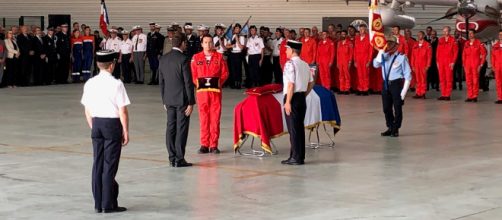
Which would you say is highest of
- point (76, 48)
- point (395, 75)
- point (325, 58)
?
point (395, 75)

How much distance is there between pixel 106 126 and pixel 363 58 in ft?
55.9

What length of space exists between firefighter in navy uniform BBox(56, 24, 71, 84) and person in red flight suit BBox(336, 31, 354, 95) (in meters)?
9.40

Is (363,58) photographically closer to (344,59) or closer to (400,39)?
(344,59)

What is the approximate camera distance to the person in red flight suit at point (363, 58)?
84.0 ft

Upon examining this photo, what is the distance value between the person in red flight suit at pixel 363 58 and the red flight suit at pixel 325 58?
84 centimetres

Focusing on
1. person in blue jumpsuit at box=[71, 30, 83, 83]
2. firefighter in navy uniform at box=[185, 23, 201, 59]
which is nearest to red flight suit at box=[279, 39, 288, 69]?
firefighter in navy uniform at box=[185, 23, 201, 59]

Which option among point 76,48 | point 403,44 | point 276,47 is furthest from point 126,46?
point 403,44

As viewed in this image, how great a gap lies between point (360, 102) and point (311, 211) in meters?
14.1

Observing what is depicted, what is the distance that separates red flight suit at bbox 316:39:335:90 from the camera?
26.6 metres

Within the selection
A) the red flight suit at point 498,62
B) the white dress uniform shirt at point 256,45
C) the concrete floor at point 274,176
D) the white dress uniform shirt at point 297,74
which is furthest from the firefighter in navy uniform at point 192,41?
the white dress uniform shirt at point 297,74

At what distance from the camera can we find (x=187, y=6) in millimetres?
35188

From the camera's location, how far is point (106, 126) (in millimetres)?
9523

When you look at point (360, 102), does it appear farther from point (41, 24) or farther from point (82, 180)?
point (41, 24)

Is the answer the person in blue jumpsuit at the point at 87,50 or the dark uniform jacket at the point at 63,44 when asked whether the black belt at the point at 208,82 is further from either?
the person in blue jumpsuit at the point at 87,50
